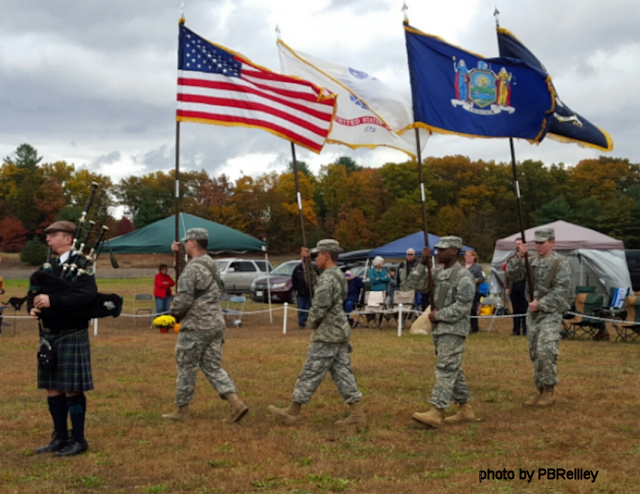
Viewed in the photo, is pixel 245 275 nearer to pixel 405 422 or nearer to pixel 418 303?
pixel 418 303

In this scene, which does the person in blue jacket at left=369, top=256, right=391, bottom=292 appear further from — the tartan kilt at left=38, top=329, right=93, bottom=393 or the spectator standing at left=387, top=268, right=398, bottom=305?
the tartan kilt at left=38, top=329, right=93, bottom=393

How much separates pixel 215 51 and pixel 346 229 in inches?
2482

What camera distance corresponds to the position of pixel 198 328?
25.2 feet

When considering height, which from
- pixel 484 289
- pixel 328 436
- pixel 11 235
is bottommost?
pixel 328 436

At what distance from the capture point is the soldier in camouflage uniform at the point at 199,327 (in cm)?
764

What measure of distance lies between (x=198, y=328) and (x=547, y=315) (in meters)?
3.94

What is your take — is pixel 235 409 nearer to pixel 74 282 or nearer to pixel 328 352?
pixel 328 352

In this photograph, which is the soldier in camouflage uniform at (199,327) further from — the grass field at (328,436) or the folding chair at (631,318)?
the folding chair at (631,318)

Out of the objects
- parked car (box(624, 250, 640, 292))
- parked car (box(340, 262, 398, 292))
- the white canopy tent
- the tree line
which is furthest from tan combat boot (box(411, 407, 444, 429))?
the tree line

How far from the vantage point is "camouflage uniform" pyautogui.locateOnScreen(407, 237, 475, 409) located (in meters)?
7.45

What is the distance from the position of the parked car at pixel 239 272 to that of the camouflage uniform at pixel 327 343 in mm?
22474

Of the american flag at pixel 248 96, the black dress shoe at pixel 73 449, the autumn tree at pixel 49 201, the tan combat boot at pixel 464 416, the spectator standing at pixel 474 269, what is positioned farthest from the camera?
the autumn tree at pixel 49 201

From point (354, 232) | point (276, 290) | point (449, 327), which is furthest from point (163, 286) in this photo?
point (354, 232)

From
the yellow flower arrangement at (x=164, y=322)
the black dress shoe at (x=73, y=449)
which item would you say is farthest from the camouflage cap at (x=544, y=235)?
the yellow flower arrangement at (x=164, y=322)
